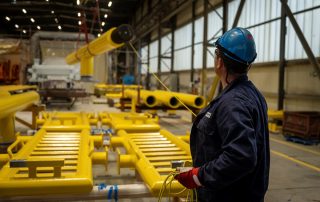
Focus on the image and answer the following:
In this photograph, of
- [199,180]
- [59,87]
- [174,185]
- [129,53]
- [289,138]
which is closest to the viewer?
[199,180]

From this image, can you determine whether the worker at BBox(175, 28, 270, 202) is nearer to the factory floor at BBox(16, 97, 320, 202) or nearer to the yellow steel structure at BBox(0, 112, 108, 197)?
the yellow steel structure at BBox(0, 112, 108, 197)

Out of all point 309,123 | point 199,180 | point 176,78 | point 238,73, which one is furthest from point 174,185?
point 176,78

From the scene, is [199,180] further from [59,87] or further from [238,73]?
[59,87]

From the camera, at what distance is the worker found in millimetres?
1651

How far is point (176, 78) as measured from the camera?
19.8 m

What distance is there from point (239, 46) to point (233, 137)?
0.52 m

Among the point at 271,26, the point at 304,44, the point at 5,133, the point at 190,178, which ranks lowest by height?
the point at 5,133

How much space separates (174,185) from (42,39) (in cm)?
1384

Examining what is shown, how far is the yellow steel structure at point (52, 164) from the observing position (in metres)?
2.63

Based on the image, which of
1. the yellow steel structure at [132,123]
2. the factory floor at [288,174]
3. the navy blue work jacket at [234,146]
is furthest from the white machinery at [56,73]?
the navy blue work jacket at [234,146]

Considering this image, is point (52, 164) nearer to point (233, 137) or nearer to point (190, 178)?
point (190, 178)

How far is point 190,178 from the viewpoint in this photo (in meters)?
1.84

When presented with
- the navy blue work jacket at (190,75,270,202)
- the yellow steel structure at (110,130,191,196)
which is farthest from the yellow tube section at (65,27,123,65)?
the navy blue work jacket at (190,75,270,202)

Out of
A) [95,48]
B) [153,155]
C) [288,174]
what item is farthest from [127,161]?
[95,48]
